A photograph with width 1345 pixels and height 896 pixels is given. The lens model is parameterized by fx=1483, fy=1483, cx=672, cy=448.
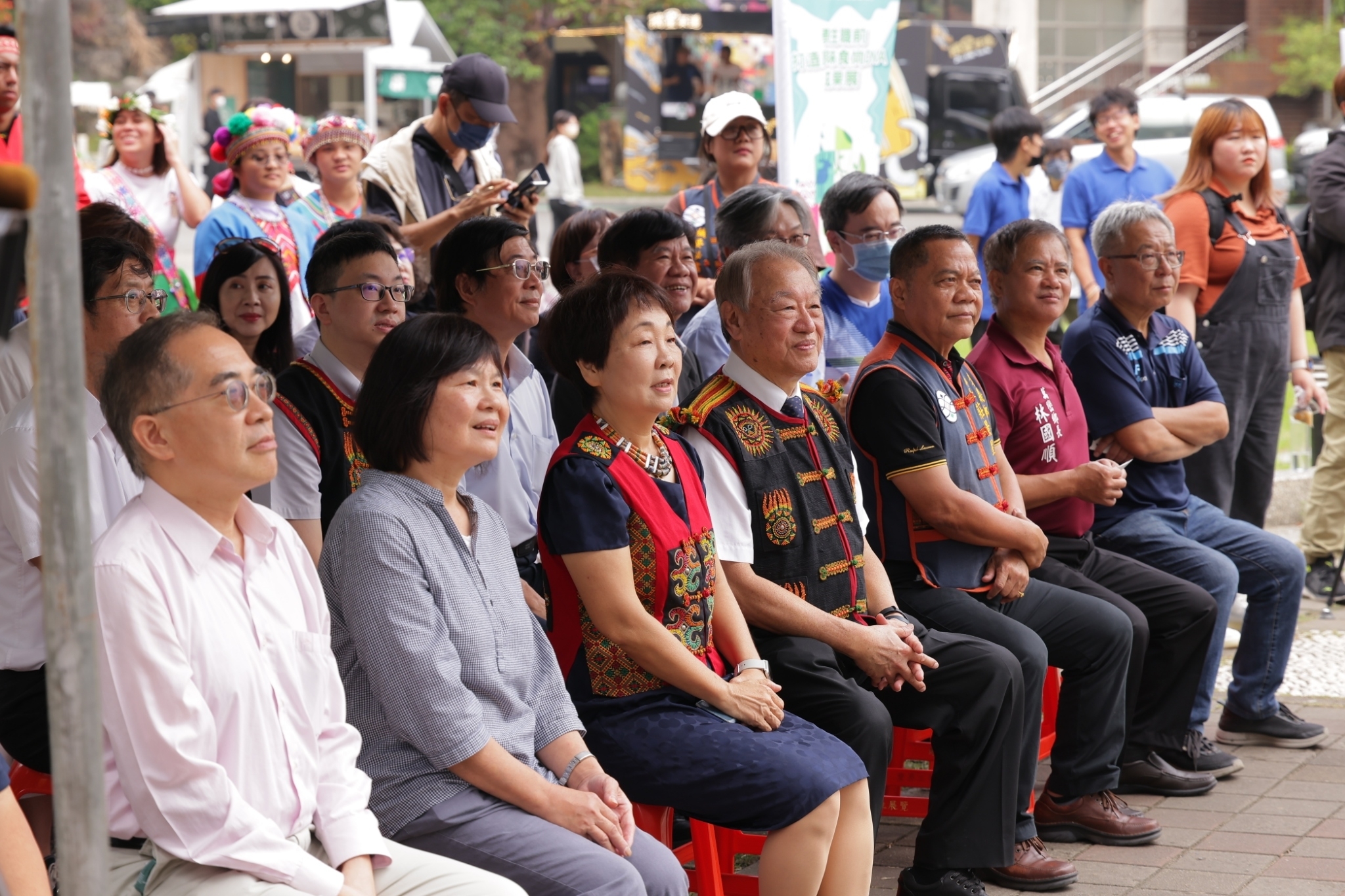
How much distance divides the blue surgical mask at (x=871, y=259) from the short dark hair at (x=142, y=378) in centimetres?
277

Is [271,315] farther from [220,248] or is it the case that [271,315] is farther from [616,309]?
[616,309]

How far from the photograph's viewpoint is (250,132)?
639cm

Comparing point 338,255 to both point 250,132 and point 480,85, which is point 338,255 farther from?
point 250,132

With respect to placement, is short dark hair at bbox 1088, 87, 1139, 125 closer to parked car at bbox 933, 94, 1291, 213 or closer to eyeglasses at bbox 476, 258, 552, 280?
eyeglasses at bbox 476, 258, 552, 280

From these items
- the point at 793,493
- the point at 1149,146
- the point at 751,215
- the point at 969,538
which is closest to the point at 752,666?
the point at 793,493

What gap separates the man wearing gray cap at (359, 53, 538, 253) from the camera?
535 cm

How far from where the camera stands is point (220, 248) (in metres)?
4.48

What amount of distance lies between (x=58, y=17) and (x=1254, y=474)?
5.57 m

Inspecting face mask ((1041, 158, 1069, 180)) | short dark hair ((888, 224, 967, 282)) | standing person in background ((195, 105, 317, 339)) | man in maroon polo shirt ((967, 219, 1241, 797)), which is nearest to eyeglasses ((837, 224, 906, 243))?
man in maroon polo shirt ((967, 219, 1241, 797))

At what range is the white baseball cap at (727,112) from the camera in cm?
566

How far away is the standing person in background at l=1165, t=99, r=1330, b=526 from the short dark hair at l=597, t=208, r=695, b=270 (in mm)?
2303

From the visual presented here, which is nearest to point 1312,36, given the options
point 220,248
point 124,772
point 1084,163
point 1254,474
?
point 1084,163

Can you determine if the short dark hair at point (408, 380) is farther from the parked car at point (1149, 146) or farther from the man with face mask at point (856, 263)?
the parked car at point (1149, 146)

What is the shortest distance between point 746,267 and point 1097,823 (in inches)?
70.2
